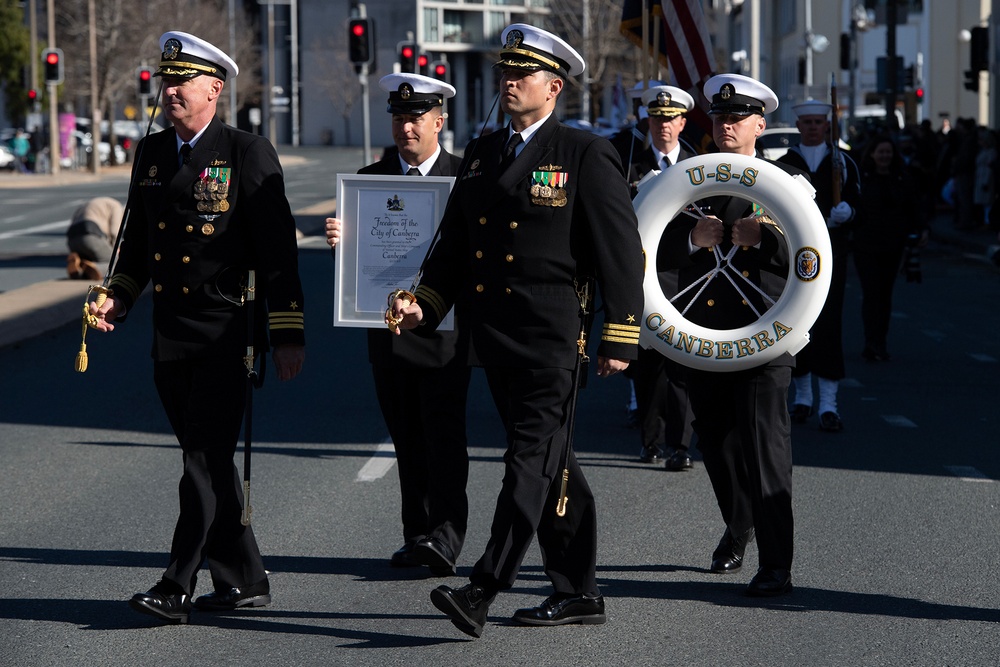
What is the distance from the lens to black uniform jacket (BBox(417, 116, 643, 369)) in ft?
18.3

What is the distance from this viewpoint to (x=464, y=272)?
20.1 ft

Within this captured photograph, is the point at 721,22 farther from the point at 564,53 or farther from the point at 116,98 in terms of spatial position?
the point at 564,53

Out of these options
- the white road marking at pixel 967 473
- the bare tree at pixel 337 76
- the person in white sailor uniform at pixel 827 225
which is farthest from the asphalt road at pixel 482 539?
the bare tree at pixel 337 76

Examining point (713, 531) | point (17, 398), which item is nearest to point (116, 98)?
point (17, 398)

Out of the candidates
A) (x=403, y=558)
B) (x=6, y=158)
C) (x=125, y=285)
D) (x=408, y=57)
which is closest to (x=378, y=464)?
(x=403, y=558)

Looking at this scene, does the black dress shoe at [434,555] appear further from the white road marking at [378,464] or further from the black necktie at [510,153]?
the white road marking at [378,464]

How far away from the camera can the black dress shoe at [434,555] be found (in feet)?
21.3

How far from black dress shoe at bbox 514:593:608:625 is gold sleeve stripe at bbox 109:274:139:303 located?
186 cm

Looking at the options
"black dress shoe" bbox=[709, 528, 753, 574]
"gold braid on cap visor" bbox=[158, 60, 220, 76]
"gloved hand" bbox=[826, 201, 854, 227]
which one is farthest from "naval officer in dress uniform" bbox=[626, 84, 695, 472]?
"gold braid on cap visor" bbox=[158, 60, 220, 76]

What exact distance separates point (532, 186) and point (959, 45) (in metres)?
60.8

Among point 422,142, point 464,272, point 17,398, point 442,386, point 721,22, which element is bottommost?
point 17,398

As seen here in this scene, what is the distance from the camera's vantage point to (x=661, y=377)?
30.6 feet

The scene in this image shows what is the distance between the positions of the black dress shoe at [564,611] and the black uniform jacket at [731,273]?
132cm

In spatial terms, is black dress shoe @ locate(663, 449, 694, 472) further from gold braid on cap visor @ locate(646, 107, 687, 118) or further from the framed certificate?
the framed certificate
